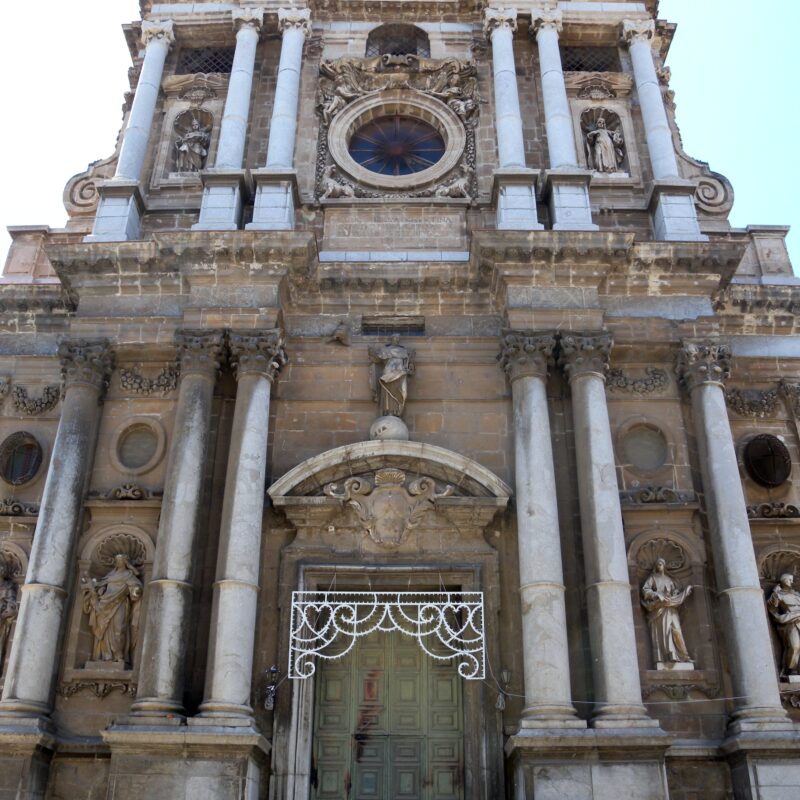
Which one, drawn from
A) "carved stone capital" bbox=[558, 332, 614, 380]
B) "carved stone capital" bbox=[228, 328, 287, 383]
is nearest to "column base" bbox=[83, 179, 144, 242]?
"carved stone capital" bbox=[228, 328, 287, 383]

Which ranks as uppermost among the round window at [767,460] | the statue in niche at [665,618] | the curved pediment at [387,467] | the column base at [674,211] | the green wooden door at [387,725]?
the column base at [674,211]

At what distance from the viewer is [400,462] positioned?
13.2 meters

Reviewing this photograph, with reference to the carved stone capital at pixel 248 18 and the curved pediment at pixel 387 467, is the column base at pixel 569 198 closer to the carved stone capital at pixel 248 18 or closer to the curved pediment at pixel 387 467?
the curved pediment at pixel 387 467

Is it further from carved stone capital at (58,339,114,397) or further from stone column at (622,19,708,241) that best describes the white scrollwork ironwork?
stone column at (622,19,708,241)

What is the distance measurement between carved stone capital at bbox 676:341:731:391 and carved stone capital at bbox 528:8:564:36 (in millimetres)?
7424

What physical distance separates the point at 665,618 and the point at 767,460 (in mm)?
3432

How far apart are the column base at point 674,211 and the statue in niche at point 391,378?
4.75m

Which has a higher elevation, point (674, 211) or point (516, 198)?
point (516, 198)

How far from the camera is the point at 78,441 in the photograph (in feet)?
43.5

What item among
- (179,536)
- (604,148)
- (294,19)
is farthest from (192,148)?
(179,536)

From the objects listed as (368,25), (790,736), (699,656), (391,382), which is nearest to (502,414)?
(391,382)

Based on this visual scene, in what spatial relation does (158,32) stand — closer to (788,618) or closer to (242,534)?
(242,534)

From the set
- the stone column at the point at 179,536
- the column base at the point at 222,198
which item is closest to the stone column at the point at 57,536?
the stone column at the point at 179,536

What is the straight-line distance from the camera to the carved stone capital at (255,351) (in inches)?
530
